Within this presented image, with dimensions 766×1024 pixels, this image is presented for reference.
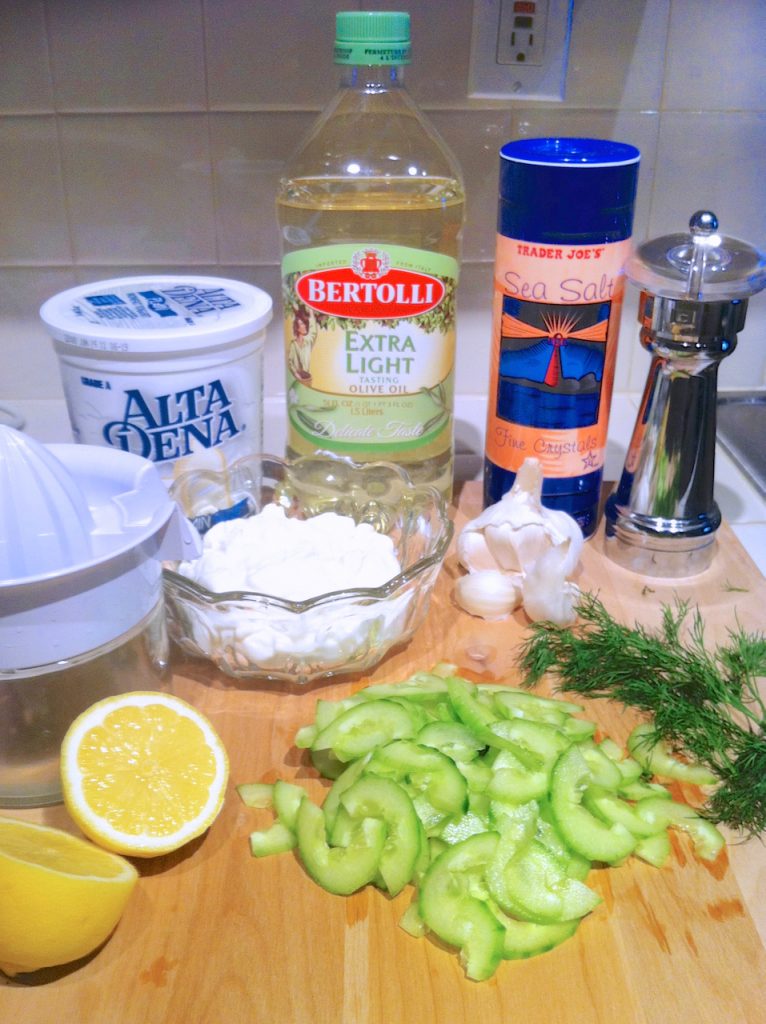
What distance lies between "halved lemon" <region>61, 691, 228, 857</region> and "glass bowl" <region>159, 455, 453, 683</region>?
0.11 meters

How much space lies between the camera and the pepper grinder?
0.86 m

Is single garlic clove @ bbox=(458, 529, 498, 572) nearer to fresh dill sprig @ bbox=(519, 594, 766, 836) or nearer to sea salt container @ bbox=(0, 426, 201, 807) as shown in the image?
fresh dill sprig @ bbox=(519, 594, 766, 836)

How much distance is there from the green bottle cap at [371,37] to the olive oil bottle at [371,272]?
90 millimetres

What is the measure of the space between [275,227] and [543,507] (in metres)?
0.44

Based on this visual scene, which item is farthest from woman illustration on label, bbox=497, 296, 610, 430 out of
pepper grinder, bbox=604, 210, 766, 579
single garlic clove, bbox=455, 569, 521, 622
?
single garlic clove, bbox=455, 569, 521, 622

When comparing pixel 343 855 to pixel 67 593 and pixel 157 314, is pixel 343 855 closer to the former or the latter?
pixel 67 593

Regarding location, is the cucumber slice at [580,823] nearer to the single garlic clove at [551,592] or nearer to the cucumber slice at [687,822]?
the cucumber slice at [687,822]

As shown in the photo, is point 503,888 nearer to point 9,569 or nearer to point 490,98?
Answer: point 9,569

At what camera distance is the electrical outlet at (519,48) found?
3.23 ft

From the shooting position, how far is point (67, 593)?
2.11ft

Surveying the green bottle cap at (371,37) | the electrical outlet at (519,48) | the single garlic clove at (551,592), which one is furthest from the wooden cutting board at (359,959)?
the electrical outlet at (519,48)

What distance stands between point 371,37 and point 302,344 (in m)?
0.29

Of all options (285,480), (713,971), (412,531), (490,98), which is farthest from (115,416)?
(713,971)

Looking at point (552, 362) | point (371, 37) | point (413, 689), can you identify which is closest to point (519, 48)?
point (371, 37)
